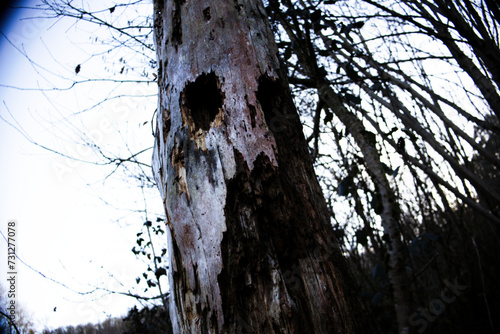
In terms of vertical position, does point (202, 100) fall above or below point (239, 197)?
above

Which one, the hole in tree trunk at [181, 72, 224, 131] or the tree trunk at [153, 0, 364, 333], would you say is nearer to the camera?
the tree trunk at [153, 0, 364, 333]

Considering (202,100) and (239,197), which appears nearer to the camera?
(239,197)

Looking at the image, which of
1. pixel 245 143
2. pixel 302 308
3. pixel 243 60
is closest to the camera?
pixel 302 308

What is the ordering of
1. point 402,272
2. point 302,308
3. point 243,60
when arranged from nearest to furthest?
point 302,308, point 243,60, point 402,272

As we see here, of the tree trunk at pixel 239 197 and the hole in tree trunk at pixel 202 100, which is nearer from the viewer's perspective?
the tree trunk at pixel 239 197

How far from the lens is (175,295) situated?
0.81 metres

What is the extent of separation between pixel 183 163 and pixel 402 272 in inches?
67.9

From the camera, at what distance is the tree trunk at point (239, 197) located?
68 cm

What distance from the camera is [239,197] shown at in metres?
0.76

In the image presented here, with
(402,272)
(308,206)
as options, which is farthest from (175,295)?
(402,272)

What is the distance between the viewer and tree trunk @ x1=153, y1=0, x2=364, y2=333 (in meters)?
0.68

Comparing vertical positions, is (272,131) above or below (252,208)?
above

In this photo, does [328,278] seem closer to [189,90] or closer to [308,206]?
[308,206]

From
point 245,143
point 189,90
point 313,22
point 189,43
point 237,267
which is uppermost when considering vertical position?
point 313,22
